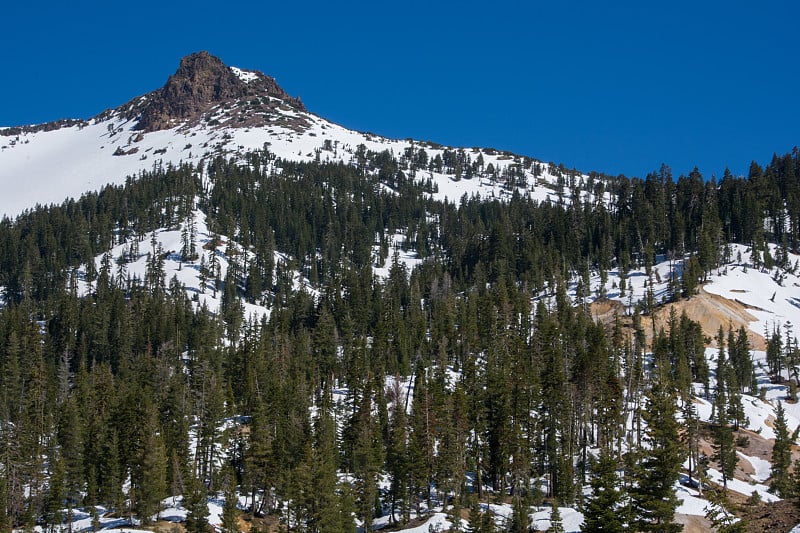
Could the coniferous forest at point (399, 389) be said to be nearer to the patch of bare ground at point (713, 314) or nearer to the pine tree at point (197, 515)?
the pine tree at point (197, 515)

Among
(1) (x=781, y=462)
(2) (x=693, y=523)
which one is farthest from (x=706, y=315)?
(2) (x=693, y=523)

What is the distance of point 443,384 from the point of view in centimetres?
8375

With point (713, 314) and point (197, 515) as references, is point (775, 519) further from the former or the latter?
point (713, 314)

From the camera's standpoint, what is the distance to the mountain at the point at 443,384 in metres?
62.4

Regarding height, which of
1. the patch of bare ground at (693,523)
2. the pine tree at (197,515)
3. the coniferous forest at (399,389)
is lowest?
the patch of bare ground at (693,523)

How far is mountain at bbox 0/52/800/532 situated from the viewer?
6238cm

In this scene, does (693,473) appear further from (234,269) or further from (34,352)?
(234,269)

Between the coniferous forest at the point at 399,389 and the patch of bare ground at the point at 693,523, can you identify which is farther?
the coniferous forest at the point at 399,389

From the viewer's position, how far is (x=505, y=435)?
71.1 meters

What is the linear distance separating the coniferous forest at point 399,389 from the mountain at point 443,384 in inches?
17.7

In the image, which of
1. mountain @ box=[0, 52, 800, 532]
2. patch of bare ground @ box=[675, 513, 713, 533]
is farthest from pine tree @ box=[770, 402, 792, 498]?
patch of bare ground @ box=[675, 513, 713, 533]

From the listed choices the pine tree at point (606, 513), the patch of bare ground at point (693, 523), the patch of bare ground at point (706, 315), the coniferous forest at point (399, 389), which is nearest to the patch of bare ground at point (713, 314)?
the patch of bare ground at point (706, 315)

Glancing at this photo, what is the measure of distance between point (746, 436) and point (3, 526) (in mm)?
89088

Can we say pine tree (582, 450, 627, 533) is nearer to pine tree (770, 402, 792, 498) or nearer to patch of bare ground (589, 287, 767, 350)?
pine tree (770, 402, 792, 498)
